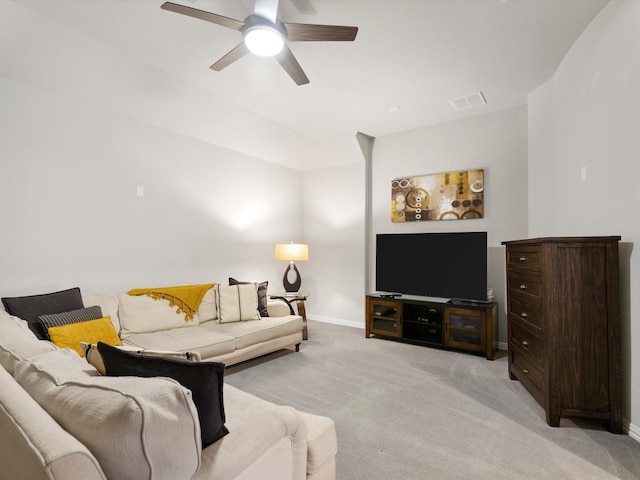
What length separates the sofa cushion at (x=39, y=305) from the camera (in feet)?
8.22

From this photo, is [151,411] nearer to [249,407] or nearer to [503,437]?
[249,407]

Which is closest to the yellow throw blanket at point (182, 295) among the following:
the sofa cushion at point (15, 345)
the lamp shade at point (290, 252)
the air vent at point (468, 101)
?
the lamp shade at point (290, 252)

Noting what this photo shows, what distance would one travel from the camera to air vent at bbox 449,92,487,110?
3.88 metres

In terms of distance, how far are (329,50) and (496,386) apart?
3279 mm

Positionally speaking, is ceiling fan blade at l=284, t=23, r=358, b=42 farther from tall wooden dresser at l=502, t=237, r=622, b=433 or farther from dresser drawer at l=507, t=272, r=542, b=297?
dresser drawer at l=507, t=272, r=542, b=297

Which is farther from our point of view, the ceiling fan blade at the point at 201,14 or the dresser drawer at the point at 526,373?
the dresser drawer at the point at 526,373

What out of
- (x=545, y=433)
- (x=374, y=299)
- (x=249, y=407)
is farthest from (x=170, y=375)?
Result: (x=374, y=299)

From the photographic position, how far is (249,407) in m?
1.63

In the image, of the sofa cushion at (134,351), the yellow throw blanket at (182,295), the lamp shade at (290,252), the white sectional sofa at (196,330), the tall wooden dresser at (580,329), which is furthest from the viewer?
the lamp shade at (290,252)

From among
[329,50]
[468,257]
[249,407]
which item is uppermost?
[329,50]

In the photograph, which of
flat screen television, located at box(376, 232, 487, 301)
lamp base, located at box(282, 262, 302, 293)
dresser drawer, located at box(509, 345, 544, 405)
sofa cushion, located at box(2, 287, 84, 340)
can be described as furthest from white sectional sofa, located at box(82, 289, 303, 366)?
dresser drawer, located at box(509, 345, 544, 405)

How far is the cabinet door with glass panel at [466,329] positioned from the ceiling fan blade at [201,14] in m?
3.55

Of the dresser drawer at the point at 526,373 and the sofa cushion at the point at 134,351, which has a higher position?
the sofa cushion at the point at 134,351

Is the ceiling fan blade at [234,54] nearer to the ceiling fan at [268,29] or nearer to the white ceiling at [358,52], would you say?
the ceiling fan at [268,29]
